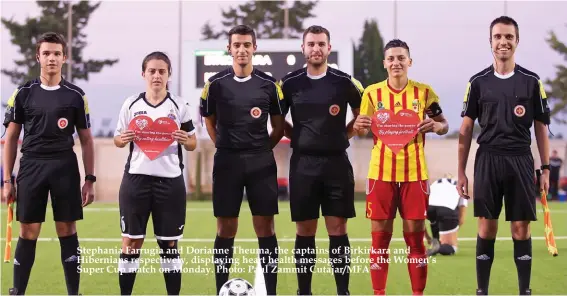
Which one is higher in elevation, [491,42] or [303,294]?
[491,42]

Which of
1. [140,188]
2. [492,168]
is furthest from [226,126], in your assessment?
[492,168]

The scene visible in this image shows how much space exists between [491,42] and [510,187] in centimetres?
124

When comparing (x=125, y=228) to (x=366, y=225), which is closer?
(x=125, y=228)

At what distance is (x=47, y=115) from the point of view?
20.2 ft

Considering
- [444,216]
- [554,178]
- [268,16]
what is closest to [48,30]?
[268,16]

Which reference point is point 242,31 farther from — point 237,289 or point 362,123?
point 237,289

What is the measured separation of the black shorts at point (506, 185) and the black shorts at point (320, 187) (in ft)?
3.64

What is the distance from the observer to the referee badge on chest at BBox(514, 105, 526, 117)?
20.0 ft

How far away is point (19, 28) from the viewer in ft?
116

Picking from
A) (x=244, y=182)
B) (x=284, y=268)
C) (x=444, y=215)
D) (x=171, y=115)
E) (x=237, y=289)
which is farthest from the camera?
(x=444, y=215)

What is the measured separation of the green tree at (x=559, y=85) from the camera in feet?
113

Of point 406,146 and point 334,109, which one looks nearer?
point 406,146

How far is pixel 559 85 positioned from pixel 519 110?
102ft

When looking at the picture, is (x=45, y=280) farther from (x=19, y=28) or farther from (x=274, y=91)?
(x=19, y=28)
